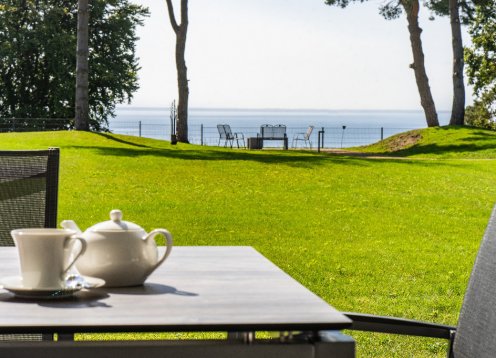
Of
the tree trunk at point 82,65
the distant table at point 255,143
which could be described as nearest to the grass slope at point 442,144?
the distant table at point 255,143

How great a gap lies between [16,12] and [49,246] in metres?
37.6

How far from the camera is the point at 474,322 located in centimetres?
215

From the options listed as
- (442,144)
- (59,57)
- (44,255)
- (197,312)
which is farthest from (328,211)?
(59,57)

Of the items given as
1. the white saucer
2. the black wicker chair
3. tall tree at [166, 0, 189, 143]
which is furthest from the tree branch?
the white saucer

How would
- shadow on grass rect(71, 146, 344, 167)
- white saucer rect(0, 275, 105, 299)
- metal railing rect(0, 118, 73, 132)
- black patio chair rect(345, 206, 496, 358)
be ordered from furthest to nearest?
metal railing rect(0, 118, 73, 132)
shadow on grass rect(71, 146, 344, 167)
black patio chair rect(345, 206, 496, 358)
white saucer rect(0, 275, 105, 299)

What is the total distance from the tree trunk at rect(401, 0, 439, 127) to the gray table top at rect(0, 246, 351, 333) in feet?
93.6

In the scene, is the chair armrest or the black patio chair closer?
the black patio chair

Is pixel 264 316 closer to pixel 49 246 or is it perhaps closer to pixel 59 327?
pixel 59 327

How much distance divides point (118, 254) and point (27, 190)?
4.78 feet

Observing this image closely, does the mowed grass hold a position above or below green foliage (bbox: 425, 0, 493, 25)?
below

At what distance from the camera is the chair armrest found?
7.48ft

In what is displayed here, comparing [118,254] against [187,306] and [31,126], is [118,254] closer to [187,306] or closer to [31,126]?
[187,306]

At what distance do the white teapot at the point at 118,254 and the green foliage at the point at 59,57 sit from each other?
1394 inches

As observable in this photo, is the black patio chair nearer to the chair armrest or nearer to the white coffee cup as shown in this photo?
the chair armrest
